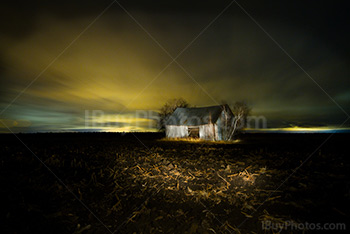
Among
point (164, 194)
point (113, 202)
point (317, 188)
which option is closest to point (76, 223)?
point (113, 202)

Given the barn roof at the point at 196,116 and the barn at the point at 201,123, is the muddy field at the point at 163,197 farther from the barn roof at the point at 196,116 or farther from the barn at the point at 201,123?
the barn roof at the point at 196,116

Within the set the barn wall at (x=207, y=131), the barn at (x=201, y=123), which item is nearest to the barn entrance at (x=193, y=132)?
the barn at (x=201, y=123)

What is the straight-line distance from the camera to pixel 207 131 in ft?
99.3

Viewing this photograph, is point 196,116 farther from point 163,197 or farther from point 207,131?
point 163,197

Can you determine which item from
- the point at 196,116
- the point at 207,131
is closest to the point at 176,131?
the point at 196,116

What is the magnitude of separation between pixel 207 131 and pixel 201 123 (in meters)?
1.75

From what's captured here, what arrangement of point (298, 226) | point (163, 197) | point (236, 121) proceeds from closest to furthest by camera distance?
1. point (298, 226)
2. point (163, 197)
3. point (236, 121)

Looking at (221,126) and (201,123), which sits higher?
(201,123)

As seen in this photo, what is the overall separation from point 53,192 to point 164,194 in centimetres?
321

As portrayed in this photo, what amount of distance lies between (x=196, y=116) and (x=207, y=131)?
13.7ft

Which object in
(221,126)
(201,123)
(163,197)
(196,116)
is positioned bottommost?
(163,197)

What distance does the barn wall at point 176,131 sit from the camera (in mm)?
32831

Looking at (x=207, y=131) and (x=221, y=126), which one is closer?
(x=207, y=131)

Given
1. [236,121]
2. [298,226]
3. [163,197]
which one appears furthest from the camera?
[236,121]
